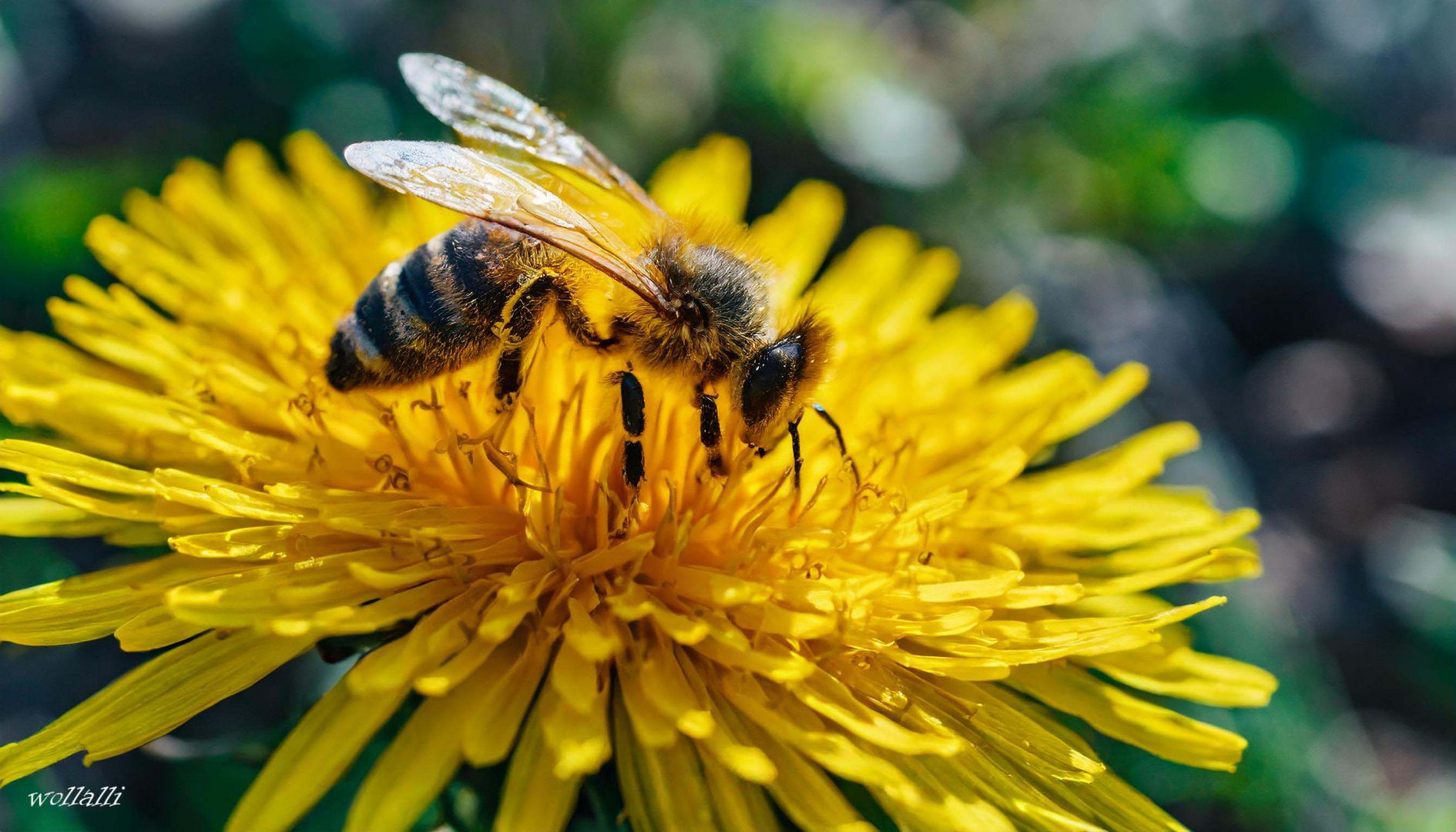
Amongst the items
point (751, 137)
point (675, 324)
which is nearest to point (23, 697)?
point (675, 324)

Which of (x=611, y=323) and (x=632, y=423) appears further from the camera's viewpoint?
(x=611, y=323)

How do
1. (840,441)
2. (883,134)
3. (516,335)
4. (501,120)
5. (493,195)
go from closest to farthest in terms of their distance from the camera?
(493,195) → (516,335) → (840,441) → (501,120) → (883,134)

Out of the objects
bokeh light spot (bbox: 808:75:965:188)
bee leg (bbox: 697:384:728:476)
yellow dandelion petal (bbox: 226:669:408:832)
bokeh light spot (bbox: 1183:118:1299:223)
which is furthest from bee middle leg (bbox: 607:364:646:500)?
bokeh light spot (bbox: 1183:118:1299:223)

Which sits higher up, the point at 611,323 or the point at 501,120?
the point at 501,120

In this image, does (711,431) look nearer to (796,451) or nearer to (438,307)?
(796,451)

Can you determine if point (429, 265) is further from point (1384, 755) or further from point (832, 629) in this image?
point (1384, 755)
